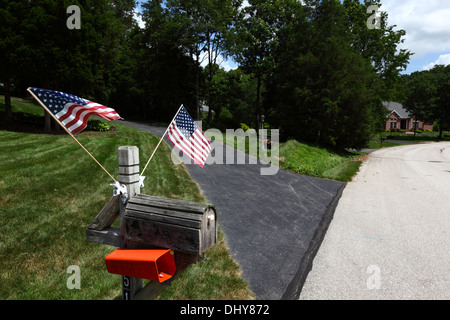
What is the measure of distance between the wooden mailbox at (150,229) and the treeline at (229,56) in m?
16.5

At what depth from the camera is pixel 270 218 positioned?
802cm

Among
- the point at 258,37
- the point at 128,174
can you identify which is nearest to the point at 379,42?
the point at 258,37

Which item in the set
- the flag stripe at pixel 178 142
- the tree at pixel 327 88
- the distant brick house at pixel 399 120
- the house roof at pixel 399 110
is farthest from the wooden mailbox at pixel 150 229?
the house roof at pixel 399 110

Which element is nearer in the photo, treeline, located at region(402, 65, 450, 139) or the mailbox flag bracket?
the mailbox flag bracket

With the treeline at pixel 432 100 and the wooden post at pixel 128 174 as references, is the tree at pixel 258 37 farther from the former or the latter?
the treeline at pixel 432 100

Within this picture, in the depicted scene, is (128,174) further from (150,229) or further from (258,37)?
(258,37)

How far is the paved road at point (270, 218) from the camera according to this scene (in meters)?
5.10

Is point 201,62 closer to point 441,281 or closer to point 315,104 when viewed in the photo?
point 315,104

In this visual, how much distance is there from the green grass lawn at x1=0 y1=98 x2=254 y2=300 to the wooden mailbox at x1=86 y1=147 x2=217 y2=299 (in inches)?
71.0

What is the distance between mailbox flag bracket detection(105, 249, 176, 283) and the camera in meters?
2.30

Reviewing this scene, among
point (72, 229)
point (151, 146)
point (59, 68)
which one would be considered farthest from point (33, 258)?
point (59, 68)

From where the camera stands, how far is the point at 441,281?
503 centimetres

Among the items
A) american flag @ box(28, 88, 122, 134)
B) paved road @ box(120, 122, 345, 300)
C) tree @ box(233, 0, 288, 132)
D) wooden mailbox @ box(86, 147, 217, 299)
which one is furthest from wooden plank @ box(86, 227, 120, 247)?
tree @ box(233, 0, 288, 132)

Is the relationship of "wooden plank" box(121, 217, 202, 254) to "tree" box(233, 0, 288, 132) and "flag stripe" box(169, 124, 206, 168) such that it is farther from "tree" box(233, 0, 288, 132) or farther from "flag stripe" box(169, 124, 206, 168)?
"tree" box(233, 0, 288, 132)
